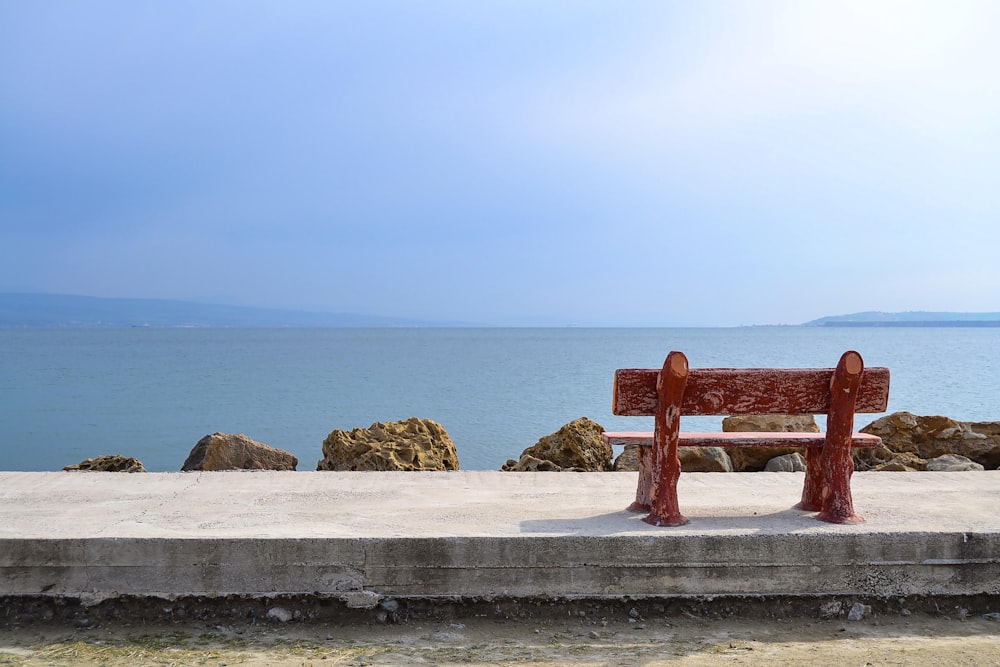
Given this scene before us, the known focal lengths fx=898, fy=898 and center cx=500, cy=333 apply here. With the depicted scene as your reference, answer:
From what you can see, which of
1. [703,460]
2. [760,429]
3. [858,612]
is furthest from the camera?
[760,429]

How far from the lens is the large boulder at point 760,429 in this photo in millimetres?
9617

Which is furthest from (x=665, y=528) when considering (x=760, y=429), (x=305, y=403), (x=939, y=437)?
(x=305, y=403)

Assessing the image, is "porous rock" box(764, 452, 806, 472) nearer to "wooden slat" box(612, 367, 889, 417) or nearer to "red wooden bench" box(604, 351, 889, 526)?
"red wooden bench" box(604, 351, 889, 526)

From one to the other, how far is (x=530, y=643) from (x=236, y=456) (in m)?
6.07

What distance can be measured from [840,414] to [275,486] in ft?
12.5

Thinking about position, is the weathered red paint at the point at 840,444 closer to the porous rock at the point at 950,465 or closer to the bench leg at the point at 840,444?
the bench leg at the point at 840,444

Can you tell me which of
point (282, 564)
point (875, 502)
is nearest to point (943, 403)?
point (875, 502)

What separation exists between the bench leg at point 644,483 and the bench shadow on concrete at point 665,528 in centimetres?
8

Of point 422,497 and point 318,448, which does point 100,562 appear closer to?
point 422,497

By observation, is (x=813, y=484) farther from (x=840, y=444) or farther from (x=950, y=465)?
(x=950, y=465)

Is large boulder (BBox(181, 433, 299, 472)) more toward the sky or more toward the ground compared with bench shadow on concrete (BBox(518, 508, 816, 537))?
more toward the ground

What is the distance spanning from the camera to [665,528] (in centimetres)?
500

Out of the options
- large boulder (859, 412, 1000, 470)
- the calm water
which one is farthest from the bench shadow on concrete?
the calm water

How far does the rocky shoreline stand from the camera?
28.6 feet
